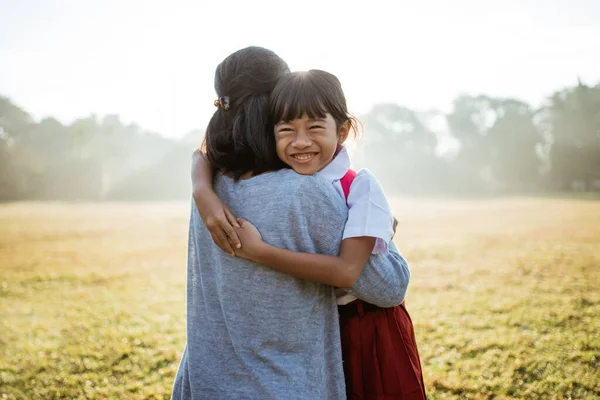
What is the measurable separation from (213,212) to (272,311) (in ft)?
1.11

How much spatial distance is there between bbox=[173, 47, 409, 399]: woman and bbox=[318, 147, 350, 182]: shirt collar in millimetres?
107

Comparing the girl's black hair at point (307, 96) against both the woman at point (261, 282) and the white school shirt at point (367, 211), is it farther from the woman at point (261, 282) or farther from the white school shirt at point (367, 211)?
the white school shirt at point (367, 211)

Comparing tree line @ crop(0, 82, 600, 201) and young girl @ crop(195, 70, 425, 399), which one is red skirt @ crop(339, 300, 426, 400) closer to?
young girl @ crop(195, 70, 425, 399)

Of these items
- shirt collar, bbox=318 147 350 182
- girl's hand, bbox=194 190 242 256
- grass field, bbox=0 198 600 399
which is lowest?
grass field, bbox=0 198 600 399

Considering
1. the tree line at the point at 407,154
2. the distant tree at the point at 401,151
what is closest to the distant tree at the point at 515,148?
the tree line at the point at 407,154

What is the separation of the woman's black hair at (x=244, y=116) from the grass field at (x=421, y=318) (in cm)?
272

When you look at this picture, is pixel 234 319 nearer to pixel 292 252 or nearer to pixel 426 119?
pixel 292 252

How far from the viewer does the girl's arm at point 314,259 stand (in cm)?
127

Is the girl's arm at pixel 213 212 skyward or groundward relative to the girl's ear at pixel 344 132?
groundward

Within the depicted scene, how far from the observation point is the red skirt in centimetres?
153

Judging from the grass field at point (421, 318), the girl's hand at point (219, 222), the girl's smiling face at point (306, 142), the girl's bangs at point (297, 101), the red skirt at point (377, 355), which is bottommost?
the grass field at point (421, 318)

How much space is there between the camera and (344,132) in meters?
1.61

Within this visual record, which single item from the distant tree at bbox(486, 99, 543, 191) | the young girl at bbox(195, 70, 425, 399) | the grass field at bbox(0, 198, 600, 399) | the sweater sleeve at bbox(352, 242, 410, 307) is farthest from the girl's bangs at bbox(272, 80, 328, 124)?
the distant tree at bbox(486, 99, 543, 191)

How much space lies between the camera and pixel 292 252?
128 cm
